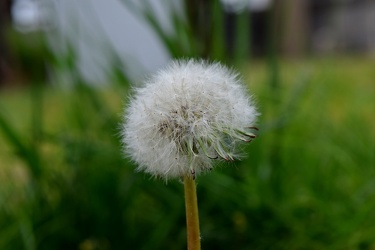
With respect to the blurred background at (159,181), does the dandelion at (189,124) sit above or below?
below

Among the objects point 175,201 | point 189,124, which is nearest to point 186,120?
point 189,124

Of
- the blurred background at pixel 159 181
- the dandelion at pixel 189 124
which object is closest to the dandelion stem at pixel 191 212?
the dandelion at pixel 189 124

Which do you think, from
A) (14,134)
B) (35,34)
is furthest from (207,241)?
(35,34)

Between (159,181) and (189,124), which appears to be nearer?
(189,124)

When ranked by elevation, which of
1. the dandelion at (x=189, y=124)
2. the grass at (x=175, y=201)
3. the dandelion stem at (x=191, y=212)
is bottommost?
the dandelion stem at (x=191, y=212)

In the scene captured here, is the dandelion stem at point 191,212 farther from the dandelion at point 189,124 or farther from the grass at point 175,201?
the grass at point 175,201

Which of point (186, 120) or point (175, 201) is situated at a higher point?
point (175, 201)

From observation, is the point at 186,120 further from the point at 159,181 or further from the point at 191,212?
the point at 159,181
